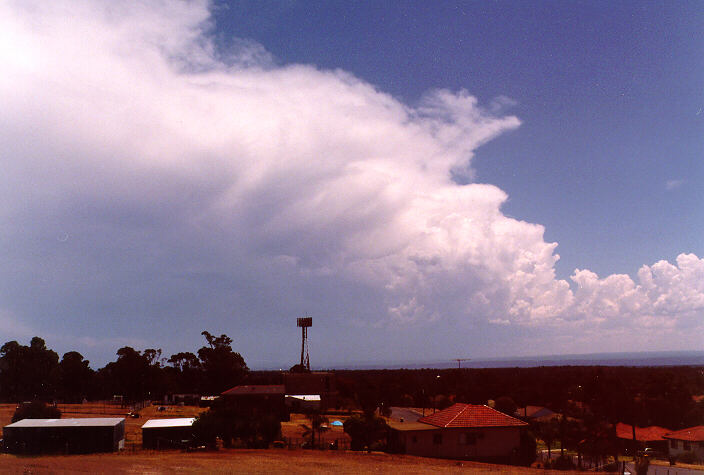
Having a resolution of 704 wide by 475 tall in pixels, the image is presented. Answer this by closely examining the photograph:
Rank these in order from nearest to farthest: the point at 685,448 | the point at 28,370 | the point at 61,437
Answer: the point at 61,437, the point at 685,448, the point at 28,370

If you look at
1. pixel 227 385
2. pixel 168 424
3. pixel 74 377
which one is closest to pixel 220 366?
pixel 227 385

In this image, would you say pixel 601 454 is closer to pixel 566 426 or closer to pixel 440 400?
pixel 566 426

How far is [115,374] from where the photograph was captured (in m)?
133

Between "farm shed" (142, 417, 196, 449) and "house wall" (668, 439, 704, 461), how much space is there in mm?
53561

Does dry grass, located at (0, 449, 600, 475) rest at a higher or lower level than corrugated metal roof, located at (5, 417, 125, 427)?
lower

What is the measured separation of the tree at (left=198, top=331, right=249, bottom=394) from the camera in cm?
14200

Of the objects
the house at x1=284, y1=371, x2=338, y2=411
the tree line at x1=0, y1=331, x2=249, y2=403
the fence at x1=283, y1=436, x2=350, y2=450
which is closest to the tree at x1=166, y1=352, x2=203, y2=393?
the tree line at x1=0, y1=331, x2=249, y2=403

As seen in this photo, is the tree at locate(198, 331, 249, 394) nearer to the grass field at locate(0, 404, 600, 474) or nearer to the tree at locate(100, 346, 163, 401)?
the tree at locate(100, 346, 163, 401)

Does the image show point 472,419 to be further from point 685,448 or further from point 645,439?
point 645,439

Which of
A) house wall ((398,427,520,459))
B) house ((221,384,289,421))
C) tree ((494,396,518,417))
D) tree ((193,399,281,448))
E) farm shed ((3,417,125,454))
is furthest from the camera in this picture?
tree ((494,396,518,417))

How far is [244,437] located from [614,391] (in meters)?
50.0

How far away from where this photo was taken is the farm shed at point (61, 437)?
159ft

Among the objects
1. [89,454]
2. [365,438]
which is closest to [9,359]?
[89,454]

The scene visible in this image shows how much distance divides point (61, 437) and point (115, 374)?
90274mm
